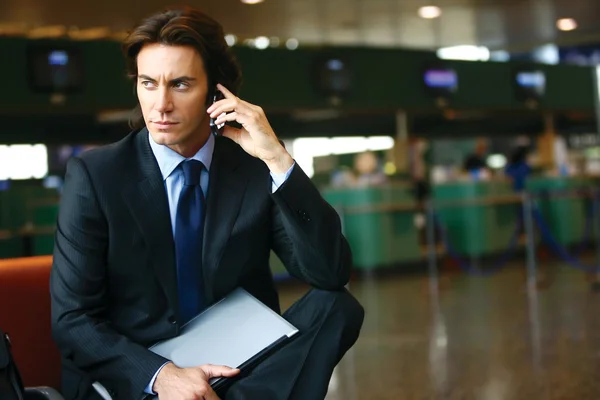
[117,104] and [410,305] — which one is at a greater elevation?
[117,104]

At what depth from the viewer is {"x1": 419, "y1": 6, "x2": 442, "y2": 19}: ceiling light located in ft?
35.1

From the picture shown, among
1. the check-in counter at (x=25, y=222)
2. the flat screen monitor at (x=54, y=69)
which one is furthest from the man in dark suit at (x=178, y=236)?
the flat screen monitor at (x=54, y=69)

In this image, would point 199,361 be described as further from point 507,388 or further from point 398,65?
point 398,65

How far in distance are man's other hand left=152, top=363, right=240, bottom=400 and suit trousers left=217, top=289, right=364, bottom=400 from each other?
0.06m

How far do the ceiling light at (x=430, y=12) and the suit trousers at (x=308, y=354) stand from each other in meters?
9.19

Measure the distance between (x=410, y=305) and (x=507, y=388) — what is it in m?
3.65

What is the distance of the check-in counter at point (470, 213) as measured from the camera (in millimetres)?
11859

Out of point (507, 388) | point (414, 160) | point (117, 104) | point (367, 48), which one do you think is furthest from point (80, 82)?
point (507, 388)

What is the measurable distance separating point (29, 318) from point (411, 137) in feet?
38.9

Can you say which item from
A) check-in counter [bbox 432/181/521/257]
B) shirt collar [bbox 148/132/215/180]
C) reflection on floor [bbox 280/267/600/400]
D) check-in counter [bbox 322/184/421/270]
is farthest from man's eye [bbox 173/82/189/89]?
check-in counter [bbox 432/181/521/257]

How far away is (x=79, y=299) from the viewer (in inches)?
72.2

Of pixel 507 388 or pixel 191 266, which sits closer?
pixel 191 266

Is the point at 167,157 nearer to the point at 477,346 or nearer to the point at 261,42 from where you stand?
the point at 477,346

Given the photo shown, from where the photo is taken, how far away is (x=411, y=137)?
13648 mm
